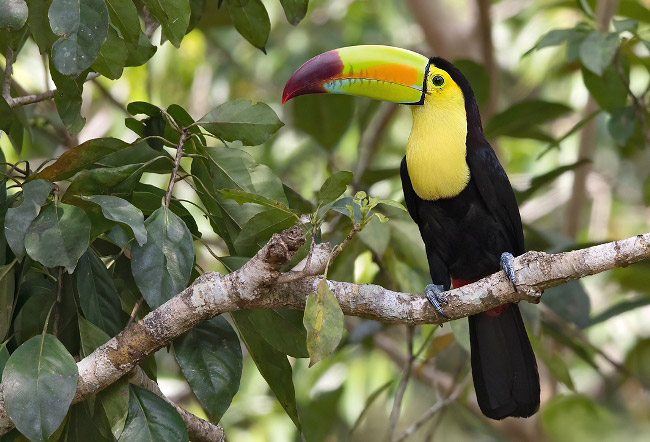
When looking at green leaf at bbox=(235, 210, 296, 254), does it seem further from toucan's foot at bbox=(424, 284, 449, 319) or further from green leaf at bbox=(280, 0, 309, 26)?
green leaf at bbox=(280, 0, 309, 26)

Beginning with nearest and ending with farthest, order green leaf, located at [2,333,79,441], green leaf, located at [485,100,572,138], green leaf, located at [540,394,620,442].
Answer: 1. green leaf, located at [2,333,79,441]
2. green leaf, located at [485,100,572,138]
3. green leaf, located at [540,394,620,442]

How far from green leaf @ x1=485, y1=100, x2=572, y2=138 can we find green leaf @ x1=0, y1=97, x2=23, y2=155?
1.97 metres

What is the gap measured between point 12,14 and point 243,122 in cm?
64

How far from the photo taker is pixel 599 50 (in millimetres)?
3004

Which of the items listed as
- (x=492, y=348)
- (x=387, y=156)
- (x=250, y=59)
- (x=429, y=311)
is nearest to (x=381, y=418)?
(x=387, y=156)

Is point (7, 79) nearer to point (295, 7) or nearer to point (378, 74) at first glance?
point (295, 7)

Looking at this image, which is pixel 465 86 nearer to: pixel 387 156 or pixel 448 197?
pixel 448 197

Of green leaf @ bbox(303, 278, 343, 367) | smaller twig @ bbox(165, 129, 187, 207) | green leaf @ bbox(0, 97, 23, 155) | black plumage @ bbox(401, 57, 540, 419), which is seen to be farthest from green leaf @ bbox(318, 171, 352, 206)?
black plumage @ bbox(401, 57, 540, 419)

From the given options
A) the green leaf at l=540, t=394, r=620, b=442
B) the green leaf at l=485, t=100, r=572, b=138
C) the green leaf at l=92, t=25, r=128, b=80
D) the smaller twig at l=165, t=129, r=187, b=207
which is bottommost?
the green leaf at l=540, t=394, r=620, b=442

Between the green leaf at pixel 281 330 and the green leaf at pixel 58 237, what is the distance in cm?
54

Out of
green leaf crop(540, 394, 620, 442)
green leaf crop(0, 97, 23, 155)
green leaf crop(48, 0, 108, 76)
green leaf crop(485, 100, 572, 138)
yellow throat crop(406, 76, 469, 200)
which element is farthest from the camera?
green leaf crop(540, 394, 620, 442)

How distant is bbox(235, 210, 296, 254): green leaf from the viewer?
6.67ft

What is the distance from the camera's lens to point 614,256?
6.38ft

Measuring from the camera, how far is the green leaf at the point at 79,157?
6.80 feet
